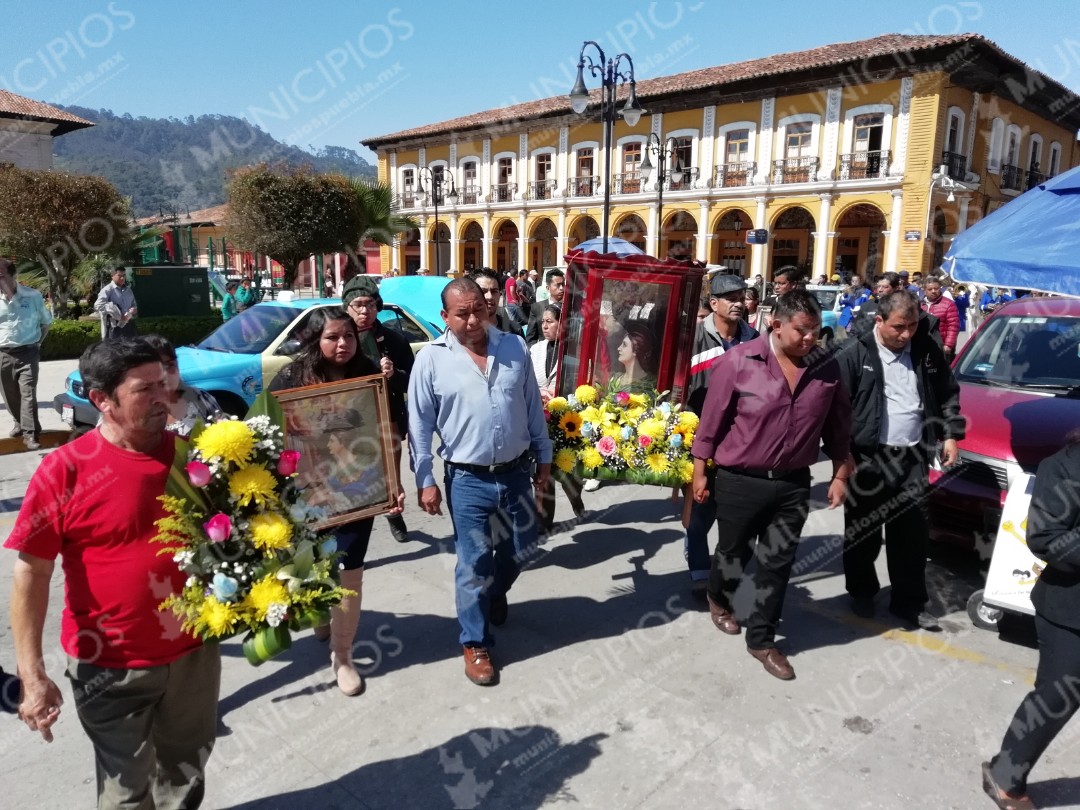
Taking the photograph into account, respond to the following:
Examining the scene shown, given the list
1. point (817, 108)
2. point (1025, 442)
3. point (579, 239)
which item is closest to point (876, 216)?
point (817, 108)

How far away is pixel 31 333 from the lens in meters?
7.94

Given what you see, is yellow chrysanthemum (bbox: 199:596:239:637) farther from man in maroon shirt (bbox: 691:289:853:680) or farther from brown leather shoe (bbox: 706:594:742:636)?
brown leather shoe (bbox: 706:594:742:636)

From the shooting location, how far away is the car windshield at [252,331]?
27.3 ft

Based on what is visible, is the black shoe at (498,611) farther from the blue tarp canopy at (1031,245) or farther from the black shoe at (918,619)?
the blue tarp canopy at (1031,245)

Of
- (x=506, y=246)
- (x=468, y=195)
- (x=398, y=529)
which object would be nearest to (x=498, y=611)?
(x=398, y=529)

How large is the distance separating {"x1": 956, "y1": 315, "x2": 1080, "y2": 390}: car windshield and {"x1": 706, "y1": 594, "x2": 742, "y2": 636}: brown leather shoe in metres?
2.80

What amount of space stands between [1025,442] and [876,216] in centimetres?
3023

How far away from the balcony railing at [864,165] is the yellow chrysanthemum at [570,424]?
91.4 feet

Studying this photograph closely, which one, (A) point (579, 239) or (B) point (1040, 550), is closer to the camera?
(B) point (1040, 550)

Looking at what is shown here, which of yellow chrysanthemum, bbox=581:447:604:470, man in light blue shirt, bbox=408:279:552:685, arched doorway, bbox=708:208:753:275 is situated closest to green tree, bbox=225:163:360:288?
arched doorway, bbox=708:208:753:275

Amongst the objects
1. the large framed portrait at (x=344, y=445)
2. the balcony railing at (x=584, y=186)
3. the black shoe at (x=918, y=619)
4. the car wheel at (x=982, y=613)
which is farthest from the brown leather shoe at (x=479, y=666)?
the balcony railing at (x=584, y=186)

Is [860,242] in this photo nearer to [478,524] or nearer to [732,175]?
[732,175]

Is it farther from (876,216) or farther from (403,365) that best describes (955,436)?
(876,216)

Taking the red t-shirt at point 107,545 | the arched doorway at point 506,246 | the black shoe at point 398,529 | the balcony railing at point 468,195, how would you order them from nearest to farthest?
the red t-shirt at point 107,545
the black shoe at point 398,529
the balcony railing at point 468,195
the arched doorway at point 506,246
